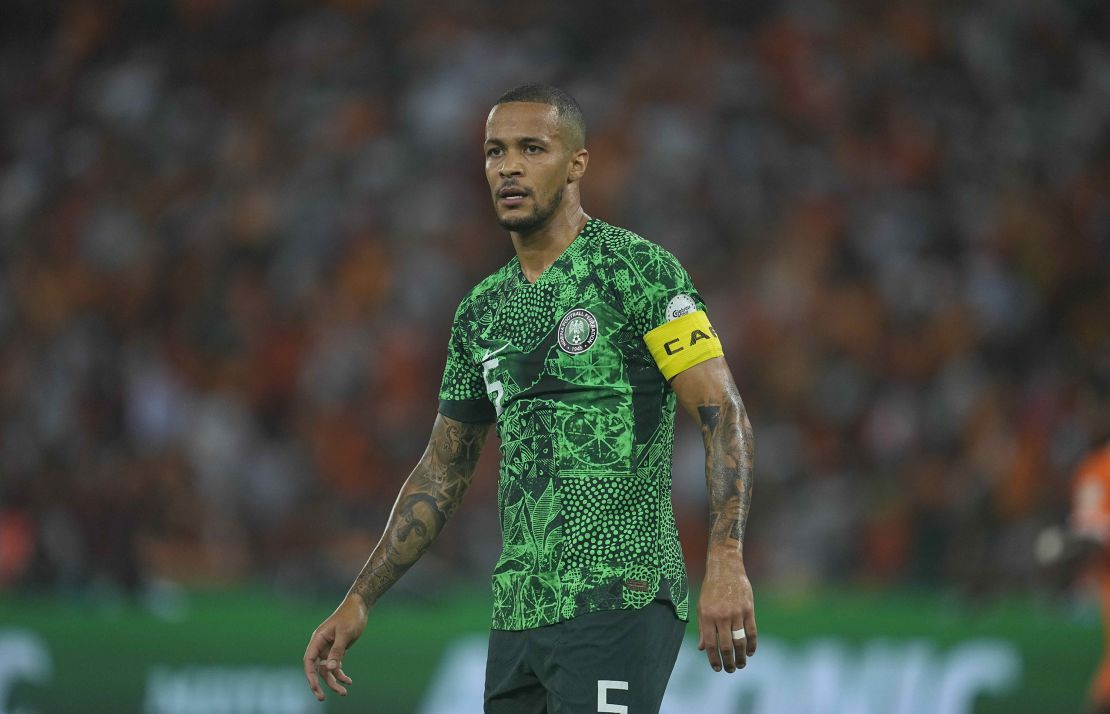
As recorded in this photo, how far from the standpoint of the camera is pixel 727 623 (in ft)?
9.89

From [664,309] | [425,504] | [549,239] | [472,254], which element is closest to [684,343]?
[664,309]

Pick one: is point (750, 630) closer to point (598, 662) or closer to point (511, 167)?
point (598, 662)

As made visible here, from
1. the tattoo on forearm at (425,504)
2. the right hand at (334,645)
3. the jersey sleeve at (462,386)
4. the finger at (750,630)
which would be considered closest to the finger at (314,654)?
the right hand at (334,645)

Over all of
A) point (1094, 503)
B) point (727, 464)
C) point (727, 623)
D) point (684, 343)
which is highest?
point (1094, 503)

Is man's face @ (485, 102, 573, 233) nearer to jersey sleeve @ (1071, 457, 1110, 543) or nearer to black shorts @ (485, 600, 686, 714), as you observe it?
black shorts @ (485, 600, 686, 714)

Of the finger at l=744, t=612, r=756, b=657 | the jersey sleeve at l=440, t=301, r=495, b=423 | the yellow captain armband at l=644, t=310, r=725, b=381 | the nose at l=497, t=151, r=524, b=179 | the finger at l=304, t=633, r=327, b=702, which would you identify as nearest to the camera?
the finger at l=744, t=612, r=756, b=657

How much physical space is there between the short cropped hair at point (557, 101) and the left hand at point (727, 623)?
115cm

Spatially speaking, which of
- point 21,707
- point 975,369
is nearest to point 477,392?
point 21,707

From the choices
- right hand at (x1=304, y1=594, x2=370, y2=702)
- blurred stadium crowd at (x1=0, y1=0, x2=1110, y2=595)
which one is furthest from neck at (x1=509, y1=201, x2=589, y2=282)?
blurred stadium crowd at (x1=0, y1=0, x2=1110, y2=595)

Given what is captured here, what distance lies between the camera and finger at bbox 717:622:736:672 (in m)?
3.01

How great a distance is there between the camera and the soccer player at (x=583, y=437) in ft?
10.7

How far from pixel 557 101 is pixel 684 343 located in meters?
0.68

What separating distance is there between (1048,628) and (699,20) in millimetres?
6455

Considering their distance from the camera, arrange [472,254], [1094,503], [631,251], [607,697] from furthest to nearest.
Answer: [472,254] → [1094,503] → [631,251] → [607,697]
